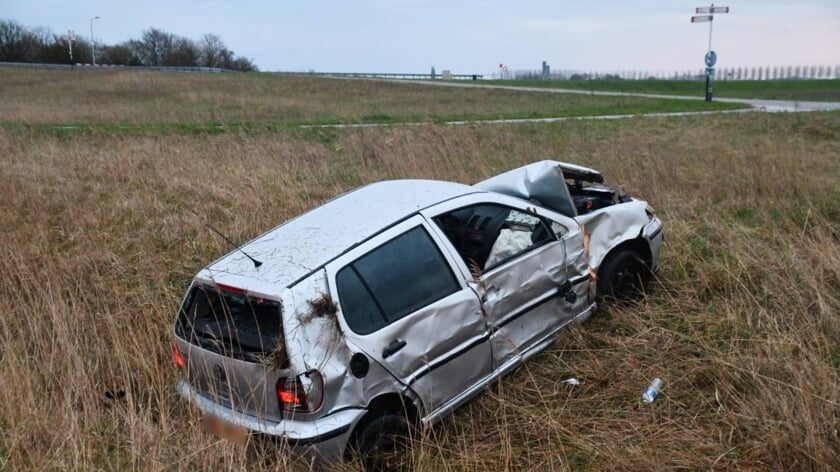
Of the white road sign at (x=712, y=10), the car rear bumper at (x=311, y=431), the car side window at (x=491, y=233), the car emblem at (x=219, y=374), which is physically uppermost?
the white road sign at (x=712, y=10)

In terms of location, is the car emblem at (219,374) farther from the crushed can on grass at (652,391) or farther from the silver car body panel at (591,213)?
the silver car body panel at (591,213)

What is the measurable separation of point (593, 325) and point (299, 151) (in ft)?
29.7

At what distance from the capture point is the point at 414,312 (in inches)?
155

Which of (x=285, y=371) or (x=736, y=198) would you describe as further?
(x=736, y=198)

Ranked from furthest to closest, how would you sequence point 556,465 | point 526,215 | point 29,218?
point 29,218, point 526,215, point 556,465

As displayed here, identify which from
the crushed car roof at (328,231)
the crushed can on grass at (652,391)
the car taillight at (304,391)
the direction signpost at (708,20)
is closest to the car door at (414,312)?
the crushed car roof at (328,231)

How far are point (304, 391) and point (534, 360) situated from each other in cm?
213

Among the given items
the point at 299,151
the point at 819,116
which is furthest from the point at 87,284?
the point at 819,116

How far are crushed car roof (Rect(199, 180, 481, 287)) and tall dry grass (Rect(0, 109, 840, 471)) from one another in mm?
948

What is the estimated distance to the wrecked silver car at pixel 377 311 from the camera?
3504 mm

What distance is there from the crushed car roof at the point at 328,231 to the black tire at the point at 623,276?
4.60ft

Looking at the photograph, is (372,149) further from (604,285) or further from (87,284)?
(604,285)

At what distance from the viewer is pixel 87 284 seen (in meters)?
6.49

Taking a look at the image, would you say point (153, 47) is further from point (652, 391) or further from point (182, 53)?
point (652, 391)
